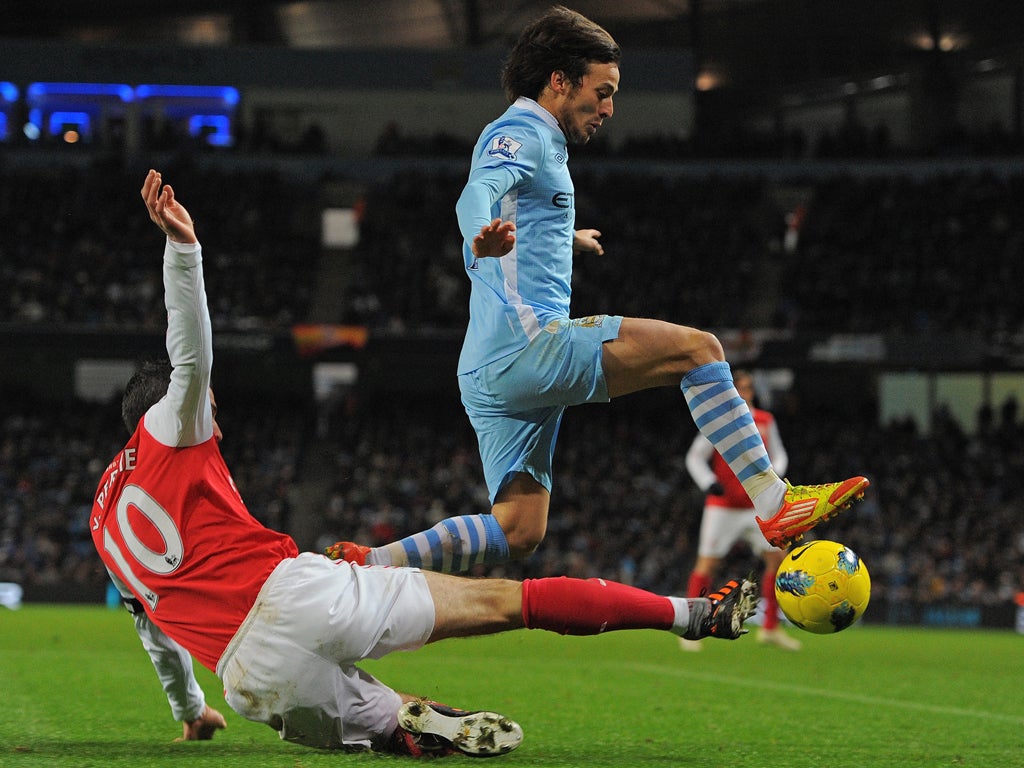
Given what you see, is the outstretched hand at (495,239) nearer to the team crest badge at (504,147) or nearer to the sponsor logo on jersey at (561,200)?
the team crest badge at (504,147)

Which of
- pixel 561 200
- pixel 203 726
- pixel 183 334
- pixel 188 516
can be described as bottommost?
pixel 203 726

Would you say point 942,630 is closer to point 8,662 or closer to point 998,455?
point 998,455

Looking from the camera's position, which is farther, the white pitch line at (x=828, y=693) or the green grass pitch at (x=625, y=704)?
the white pitch line at (x=828, y=693)

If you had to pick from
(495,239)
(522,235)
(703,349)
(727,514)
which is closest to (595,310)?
(727,514)

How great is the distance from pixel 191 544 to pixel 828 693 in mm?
4859

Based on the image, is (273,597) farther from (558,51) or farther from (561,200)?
(558,51)

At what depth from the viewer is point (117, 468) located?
4211 mm

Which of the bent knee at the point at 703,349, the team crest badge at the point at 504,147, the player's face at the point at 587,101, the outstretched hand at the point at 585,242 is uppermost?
the player's face at the point at 587,101

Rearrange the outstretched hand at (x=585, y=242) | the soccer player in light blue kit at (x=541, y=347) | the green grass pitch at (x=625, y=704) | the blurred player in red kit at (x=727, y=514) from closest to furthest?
the soccer player in light blue kit at (x=541, y=347), the green grass pitch at (x=625, y=704), the outstretched hand at (x=585, y=242), the blurred player in red kit at (x=727, y=514)

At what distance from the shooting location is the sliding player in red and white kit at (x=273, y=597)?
155 inches

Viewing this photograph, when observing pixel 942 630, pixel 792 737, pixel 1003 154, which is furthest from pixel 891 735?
pixel 1003 154

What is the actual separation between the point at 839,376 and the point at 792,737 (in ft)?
→ 74.5

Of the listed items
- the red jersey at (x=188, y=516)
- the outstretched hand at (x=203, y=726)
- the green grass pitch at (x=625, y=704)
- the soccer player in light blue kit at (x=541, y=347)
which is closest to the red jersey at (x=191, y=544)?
the red jersey at (x=188, y=516)

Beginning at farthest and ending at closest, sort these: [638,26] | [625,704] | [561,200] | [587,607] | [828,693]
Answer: [638,26], [828,693], [625,704], [561,200], [587,607]
